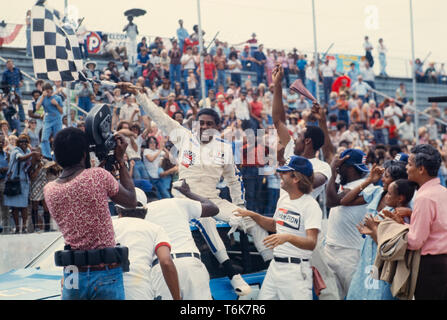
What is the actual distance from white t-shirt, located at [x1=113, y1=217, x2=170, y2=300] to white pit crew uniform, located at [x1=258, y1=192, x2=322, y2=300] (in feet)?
3.15

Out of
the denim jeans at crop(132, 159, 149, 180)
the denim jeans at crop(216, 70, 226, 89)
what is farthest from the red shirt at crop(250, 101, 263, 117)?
the denim jeans at crop(132, 159, 149, 180)

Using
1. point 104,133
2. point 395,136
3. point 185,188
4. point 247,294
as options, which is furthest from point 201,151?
point 395,136

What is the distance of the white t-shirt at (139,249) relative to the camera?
397 cm

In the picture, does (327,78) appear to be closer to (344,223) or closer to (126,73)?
(126,73)

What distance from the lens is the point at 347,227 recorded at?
552 centimetres

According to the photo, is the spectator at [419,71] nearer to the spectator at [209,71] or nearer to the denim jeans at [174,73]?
the spectator at [209,71]

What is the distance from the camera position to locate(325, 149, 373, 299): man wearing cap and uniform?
541cm

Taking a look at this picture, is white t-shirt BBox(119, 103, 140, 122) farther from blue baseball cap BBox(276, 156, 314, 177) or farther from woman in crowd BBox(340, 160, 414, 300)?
blue baseball cap BBox(276, 156, 314, 177)

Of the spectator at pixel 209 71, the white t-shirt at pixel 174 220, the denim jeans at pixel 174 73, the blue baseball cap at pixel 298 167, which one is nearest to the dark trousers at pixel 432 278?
the blue baseball cap at pixel 298 167

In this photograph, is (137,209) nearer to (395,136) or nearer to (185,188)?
(185,188)

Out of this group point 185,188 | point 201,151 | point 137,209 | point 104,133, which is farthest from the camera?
point 201,151

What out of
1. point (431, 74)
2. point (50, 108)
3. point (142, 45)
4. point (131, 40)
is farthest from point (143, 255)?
point (431, 74)
